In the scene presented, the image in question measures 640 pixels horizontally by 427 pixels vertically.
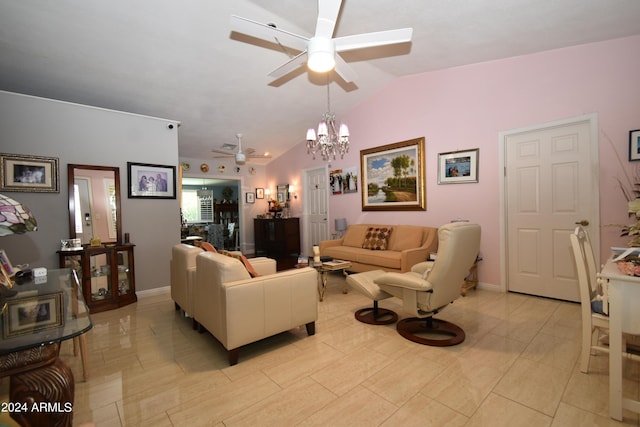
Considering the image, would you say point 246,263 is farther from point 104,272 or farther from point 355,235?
point 355,235

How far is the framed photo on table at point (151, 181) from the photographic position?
→ 398cm

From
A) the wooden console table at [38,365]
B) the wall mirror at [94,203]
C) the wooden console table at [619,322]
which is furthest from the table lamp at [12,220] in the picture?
the wooden console table at [619,322]

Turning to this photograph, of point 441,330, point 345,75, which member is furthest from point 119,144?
point 441,330

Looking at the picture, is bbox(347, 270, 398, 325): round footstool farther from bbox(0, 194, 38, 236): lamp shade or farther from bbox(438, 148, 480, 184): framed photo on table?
bbox(0, 194, 38, 236): lamp shade

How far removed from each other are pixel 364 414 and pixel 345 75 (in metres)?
2.87

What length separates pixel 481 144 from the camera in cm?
390

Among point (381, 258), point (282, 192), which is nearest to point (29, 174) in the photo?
point (381, 258)

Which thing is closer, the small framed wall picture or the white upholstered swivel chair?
the white upholstered swivel chair

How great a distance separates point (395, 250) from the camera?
15.0 ft

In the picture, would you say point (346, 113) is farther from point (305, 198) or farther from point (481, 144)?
point (481, 144)

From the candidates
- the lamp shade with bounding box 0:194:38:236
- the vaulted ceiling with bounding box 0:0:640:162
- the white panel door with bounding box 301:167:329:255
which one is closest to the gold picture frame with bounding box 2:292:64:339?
the lamp shade with bounding box 0:194:38:236

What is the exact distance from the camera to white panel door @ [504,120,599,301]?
10.5 feet

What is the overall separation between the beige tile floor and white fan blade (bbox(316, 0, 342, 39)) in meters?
2.47

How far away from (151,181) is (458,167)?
4.61 metres
